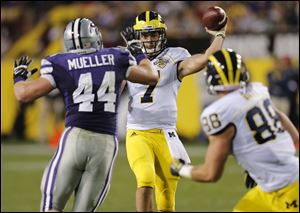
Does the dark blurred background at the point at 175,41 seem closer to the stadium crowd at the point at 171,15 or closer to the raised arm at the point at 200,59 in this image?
the stadium crowd at the point at 171,15

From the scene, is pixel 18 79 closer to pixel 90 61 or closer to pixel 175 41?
pixel 90 61

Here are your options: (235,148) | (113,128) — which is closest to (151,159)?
(113,128)

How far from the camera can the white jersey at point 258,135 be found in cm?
436

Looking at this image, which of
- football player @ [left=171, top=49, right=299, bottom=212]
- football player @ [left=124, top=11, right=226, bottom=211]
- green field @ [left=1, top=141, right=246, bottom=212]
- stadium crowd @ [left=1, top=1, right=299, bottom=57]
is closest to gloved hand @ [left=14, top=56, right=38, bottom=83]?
football player @ [left=124, top=11, right=226, bottom=211]

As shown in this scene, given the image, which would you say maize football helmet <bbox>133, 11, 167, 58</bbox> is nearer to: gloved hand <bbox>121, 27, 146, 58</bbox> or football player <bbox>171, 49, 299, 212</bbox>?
gloved hand <bbox>121, 27, 146, 58</bbox>

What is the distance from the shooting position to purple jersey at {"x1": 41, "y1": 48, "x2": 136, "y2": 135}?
4.98m

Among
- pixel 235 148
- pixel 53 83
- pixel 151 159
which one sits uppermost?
pixel 53 83

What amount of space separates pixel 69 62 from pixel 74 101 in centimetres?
24

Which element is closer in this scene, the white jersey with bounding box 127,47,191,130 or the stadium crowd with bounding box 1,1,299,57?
the white jersey with bounding box 127,47,191,130

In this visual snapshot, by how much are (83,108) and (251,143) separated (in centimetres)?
115

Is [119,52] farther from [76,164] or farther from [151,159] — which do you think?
[151,159]

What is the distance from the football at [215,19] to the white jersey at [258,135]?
1759 mm

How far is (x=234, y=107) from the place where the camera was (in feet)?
14.4

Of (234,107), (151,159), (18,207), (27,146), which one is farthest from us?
(27,146)
